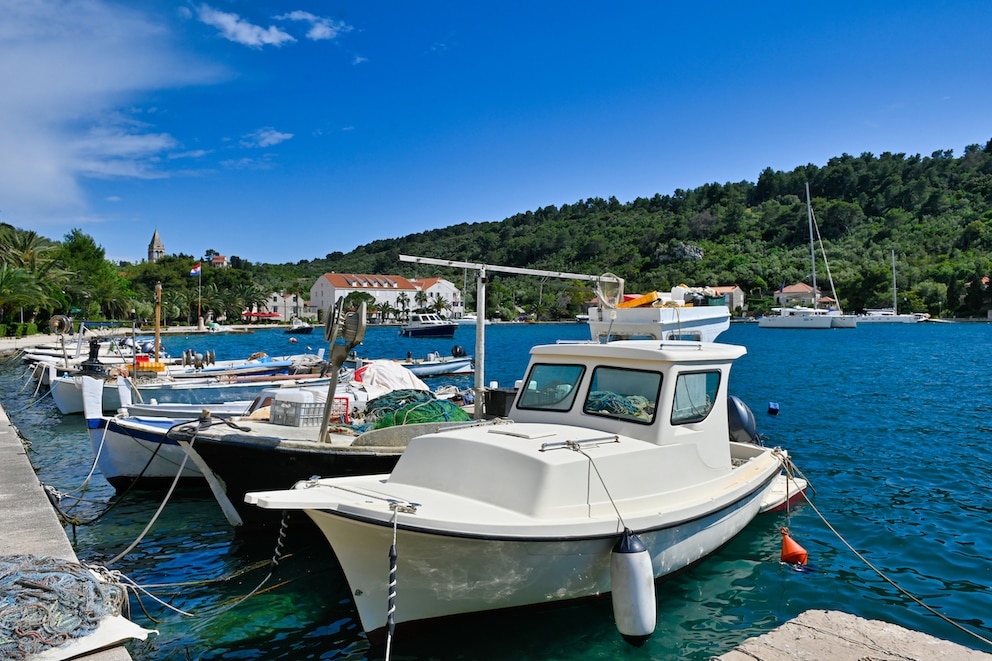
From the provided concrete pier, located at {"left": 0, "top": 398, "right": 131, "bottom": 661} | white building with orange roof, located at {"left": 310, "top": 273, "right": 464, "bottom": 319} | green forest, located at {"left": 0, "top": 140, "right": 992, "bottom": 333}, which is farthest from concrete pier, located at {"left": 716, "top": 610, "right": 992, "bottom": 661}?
white building with orange roof, located at {"left": 310, "top": 273, "right": 464, "bottom": 319}

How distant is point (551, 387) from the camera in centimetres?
819

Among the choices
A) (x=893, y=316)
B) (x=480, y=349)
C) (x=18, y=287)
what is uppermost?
(x=18, y=287)

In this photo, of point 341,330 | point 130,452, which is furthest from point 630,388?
point 130,452

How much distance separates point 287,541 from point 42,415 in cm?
1869

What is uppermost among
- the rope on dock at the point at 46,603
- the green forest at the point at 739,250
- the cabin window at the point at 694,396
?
the green forest at the point at 739,250

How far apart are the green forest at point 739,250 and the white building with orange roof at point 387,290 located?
764cm

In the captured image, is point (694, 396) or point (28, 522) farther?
point (694, 396)

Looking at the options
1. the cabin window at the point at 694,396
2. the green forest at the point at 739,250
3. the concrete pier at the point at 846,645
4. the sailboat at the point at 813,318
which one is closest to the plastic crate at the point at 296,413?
the cabin window at the point at 694,396

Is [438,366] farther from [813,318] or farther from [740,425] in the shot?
[813,318]

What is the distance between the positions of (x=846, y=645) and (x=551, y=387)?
409 cm

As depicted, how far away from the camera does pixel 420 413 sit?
10.3 metres

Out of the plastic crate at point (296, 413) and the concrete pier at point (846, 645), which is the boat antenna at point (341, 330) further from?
the concrete pier at point (846, 645)

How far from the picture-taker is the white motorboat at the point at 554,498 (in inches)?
221

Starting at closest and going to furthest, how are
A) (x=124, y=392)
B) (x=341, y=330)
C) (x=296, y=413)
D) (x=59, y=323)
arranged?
(x=341, y=330)
(x=296, y=413)
(x=124, y=392)
(x=59, y=323)
